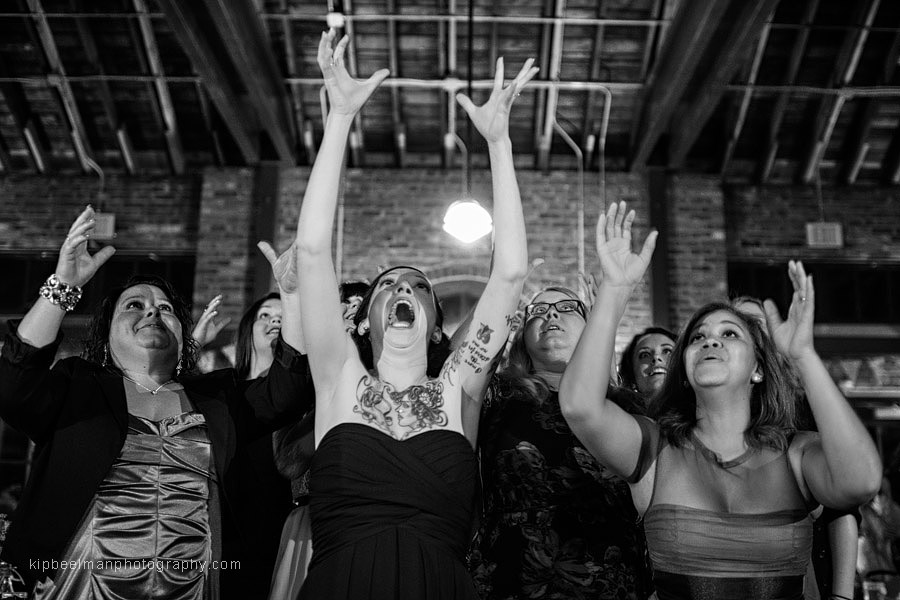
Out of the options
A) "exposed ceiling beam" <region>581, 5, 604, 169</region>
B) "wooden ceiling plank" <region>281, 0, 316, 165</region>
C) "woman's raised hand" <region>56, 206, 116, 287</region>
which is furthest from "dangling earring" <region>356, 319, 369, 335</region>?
"exposed ceiling beam" <region>581, 5, 604, 169</region>

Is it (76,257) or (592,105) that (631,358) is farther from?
(592,105)

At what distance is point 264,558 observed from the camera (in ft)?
8.44

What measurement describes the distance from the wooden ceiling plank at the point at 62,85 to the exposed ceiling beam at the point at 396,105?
2437mm

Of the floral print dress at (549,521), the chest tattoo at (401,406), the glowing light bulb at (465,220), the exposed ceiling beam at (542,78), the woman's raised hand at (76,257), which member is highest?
the exposed ceiling beam at (542,78)

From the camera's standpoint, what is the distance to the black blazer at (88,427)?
2154 millimetres

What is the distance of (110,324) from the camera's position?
2613 millimetres

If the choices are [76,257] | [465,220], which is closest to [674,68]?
[465,220]

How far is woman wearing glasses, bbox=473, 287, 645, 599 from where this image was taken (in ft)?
7.71

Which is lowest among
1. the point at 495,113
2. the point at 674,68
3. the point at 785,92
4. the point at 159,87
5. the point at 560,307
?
the point at 560,307

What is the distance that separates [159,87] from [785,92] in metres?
4.79

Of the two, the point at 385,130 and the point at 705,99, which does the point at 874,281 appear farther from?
the point at 385,130

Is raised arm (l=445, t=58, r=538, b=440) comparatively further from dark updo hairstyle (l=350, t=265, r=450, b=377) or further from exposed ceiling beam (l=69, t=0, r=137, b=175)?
exposed ceiling beam (l=69, t=0, r=137, b=175)

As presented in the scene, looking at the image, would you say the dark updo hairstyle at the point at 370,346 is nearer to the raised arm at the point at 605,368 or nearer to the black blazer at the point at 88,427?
the black blazer at the point at 88,427

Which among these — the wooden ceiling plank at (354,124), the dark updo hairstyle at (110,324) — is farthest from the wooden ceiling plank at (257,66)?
the dark updo hairstyle at (110,324)
